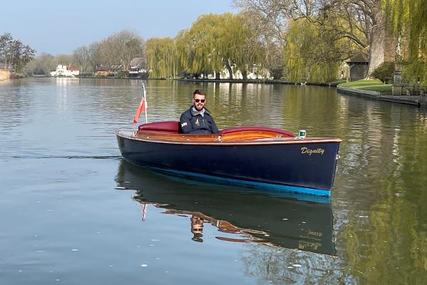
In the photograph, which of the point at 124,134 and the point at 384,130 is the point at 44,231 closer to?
the point at 124,134

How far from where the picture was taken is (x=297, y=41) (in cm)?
7244

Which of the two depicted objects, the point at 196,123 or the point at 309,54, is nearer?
the point at 196,123

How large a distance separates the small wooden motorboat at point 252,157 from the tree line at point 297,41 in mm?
19403

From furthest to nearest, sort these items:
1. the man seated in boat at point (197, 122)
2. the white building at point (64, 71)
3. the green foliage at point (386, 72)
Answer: the white building at point (64, 71) → the green foliage at point (386, 72) → the man seated in boat at point (197, 122)

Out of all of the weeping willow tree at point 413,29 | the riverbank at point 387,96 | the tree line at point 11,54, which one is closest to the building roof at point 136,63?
the tree line at point 11,54

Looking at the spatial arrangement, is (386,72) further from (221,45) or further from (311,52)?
(221,45)

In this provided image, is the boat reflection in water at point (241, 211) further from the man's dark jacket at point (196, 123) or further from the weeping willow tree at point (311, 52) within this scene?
the weeping willow tree at point (311, 52)

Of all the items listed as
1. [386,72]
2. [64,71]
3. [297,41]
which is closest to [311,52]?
[297,41]

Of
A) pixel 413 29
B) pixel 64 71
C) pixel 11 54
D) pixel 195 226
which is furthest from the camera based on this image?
pixel 64 71

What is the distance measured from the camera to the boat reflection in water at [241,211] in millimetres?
8275

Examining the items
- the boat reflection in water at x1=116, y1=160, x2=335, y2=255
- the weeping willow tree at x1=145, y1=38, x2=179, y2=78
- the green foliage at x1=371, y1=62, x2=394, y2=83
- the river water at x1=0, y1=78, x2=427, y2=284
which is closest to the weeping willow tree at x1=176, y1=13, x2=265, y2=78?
the weeping willow tree at x1=145, y1=38, x2=179, y2=78

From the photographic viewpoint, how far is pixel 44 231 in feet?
27.4

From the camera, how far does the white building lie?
180000 millimetres

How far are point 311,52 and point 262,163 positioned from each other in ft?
188
